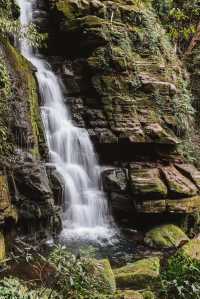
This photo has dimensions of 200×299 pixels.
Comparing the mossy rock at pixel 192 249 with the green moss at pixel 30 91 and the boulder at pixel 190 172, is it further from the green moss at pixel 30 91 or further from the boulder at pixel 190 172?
the green moss at pixel 30 91

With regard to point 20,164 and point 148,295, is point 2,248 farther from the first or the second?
point 148,295

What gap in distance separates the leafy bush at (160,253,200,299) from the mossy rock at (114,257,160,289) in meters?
0.83

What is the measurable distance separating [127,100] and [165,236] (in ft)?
16.6

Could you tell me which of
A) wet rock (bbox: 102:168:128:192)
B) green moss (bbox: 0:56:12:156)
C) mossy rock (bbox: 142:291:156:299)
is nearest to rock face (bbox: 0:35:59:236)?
green moss (bbox: 0:56:12:156)

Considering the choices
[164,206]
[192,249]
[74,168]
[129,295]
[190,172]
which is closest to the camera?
[129,295]

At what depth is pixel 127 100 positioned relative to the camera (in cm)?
1441

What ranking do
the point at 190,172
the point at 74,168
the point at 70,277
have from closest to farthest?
the point at 70,277 → the point at 74,168 → the point at 190,172

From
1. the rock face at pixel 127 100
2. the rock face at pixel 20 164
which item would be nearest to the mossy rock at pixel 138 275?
the rock face at pixel 20 164

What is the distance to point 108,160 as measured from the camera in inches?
565

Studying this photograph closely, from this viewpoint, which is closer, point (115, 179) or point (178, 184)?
point (178, 184)

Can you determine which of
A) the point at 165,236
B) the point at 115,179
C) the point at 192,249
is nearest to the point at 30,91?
the point at 115,179

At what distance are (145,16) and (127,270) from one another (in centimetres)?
1120

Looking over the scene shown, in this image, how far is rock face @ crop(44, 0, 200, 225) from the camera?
13.1 m

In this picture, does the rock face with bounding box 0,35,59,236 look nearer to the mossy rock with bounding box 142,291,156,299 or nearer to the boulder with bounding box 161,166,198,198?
the boulder with bounding box 161,166,198,198
